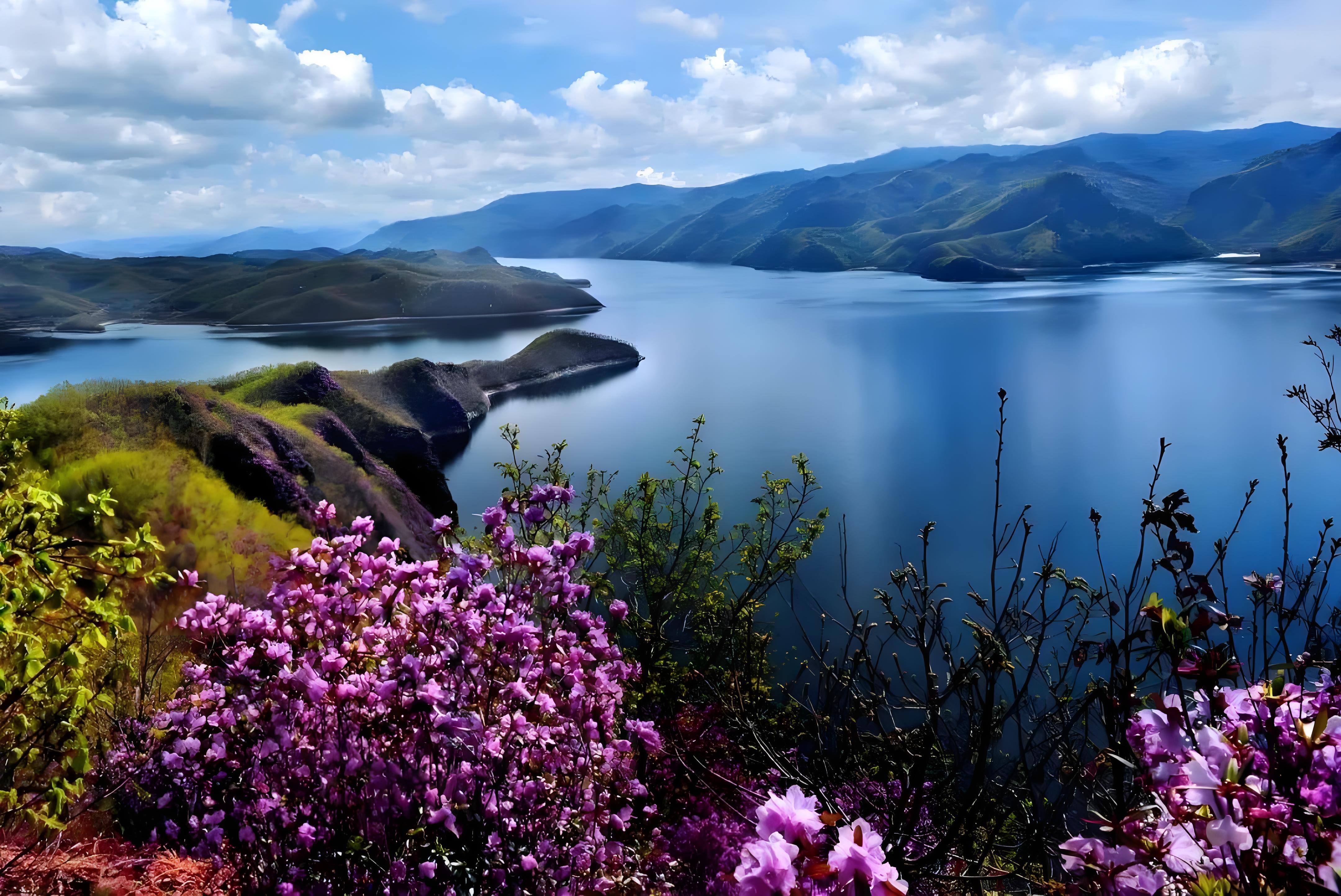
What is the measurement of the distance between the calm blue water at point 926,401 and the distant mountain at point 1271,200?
121m

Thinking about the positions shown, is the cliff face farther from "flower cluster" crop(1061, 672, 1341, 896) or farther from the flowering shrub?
"flower cluster" crop(1061, 672, 1341, 896)

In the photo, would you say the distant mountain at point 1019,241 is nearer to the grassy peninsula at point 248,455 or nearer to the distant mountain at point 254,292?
the distant mountain at point 254,292

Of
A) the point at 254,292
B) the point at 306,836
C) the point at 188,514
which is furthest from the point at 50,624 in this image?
the point at 254,292

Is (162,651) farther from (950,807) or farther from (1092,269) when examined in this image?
Result: (1092,269)

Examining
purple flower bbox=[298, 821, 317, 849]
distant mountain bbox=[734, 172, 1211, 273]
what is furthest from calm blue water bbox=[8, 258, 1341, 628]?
distant mountain bbox=[734, 172, 1211, 273]

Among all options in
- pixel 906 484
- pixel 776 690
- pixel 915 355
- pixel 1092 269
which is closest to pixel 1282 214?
pixel 1092 269

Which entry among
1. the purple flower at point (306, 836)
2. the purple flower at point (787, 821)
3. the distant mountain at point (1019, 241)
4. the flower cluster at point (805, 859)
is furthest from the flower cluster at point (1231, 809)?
the distant mountain at point (1019, 241)

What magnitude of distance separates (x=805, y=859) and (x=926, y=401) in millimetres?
34427

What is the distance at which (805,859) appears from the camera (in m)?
1.58

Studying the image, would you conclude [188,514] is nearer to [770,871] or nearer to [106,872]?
[106,872]

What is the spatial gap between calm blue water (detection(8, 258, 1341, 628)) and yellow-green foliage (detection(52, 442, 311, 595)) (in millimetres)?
8707

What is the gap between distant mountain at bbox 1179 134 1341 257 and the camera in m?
161

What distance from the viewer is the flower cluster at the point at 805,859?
1497 millimetres

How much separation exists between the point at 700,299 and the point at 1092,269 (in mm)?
78332
